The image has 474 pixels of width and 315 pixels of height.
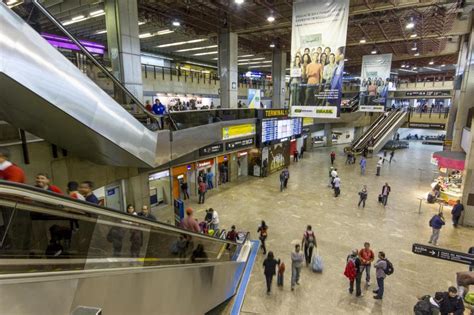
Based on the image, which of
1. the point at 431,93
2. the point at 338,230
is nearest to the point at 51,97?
the point at 338,230

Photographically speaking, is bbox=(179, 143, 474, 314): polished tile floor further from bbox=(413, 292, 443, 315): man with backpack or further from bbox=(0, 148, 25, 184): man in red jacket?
bbox=(0, 148, 25, 184): man in red jacket

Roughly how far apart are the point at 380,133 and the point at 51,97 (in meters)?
28.9

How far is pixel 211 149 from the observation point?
1308 cm

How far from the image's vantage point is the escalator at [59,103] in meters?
2.98

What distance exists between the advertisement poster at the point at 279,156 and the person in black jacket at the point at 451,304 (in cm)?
1310

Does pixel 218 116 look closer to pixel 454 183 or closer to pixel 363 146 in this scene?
pixel 454 183

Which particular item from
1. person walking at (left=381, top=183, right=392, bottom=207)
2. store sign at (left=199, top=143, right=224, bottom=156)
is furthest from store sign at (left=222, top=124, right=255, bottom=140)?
person walking at (left=381, top=183, right=392, bottom=207)

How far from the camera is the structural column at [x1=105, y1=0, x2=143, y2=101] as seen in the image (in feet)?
27.3

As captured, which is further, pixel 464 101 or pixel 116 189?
pixel 464 101

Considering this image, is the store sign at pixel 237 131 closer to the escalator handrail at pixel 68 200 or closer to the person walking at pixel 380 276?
the person walking at pixel 380 276

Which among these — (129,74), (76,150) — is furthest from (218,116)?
(76,150)

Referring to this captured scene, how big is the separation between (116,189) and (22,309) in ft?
28.1

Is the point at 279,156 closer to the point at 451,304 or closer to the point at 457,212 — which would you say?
the point at 457,212

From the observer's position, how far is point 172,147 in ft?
26.1
